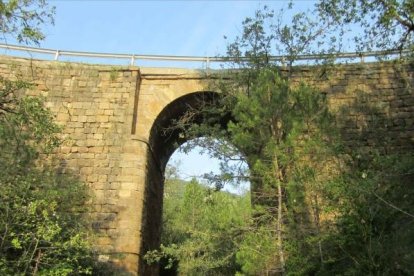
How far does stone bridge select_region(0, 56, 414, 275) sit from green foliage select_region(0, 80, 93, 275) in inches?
60.1

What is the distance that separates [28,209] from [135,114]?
4242 millimetres

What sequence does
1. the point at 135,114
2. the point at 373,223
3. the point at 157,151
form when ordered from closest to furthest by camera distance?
the point at 373,223, the point at 135,114, the point at 157,151

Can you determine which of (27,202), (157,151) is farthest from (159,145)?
(27,202)

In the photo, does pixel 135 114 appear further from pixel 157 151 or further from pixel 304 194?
pixel 304 194

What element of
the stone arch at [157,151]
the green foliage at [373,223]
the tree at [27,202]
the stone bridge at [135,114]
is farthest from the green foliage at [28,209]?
the green foliage at [373,223]

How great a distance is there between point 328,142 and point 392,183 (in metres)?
1.20

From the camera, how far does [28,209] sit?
6586 millimetres

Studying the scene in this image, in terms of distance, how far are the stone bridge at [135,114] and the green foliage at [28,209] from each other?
1.53m

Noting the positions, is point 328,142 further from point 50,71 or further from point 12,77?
point 12,77

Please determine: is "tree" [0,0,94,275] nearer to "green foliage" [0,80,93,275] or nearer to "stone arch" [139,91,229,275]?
"green foliage" [0,80,93,275]

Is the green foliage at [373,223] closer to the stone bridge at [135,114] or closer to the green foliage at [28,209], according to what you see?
the stone bridge at [135,114]

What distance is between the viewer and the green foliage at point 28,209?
6.49 meters

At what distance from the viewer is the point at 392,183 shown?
21.7 feet

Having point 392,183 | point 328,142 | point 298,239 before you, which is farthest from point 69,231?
point 392,183
